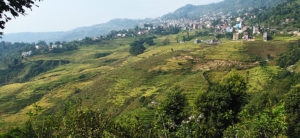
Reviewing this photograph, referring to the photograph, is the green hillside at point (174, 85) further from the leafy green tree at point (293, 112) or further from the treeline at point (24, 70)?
the treeline at point (24, 70)

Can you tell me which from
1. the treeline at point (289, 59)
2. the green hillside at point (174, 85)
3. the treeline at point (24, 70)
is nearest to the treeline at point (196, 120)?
the green hillside at point (174, 85)

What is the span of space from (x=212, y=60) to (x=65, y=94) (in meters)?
55.3

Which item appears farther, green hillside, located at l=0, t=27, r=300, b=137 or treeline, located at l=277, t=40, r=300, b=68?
treeline, located at l=277, t=40, r=300, b=68

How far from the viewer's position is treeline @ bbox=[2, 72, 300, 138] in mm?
12195

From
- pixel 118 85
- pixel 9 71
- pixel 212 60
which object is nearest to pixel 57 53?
pixel 9 71

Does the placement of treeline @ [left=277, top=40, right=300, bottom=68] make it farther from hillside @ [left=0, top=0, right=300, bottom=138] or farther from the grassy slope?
the grassy slope

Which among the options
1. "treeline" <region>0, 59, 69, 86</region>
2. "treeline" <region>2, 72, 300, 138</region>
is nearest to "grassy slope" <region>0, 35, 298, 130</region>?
"treeline" <region>2, 72, 300, 138</region>

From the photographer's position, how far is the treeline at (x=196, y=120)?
40.0ft

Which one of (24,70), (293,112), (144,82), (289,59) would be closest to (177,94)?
(293,112)

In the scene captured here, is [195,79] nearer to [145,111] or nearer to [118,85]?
[145,111]

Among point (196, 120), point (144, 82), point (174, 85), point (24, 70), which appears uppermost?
point (196, 120)

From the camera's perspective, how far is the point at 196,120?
14.2m

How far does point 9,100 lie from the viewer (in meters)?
72.2

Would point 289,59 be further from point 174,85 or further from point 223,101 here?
point 223,101
